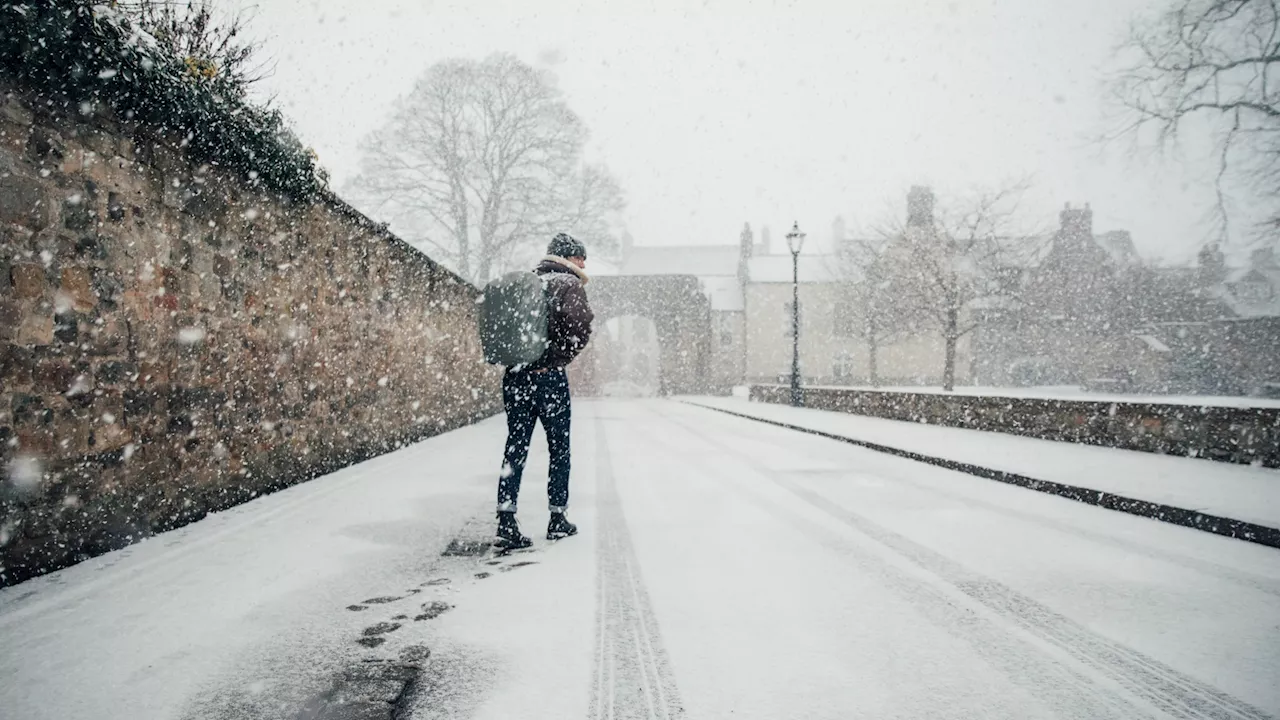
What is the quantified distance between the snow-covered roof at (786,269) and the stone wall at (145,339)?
43.7 m

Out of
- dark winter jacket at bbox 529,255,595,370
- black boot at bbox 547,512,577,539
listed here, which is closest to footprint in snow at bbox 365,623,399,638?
black boot at bbox 547,512,577,539

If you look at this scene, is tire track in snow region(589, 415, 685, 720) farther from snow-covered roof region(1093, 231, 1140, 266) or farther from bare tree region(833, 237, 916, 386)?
snow-covered roof region(1093, 231, 1140, 266)

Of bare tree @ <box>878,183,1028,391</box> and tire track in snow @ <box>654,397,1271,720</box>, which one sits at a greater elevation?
bare tree @ <box>878,183,1028,391</box>

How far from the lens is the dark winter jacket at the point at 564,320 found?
3799mm

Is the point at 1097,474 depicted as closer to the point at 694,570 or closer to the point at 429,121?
the point at 694,570

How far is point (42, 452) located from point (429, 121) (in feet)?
66.4

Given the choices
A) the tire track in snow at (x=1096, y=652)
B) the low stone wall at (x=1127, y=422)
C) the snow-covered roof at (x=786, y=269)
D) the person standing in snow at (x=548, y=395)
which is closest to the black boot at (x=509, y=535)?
the person standing in snow at (x=548, y=395)

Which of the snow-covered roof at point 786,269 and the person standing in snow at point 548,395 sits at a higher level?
the snow-covered roof at point 786,269

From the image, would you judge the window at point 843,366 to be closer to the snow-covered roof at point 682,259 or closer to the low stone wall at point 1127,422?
the snow-covered roof at point 682,259

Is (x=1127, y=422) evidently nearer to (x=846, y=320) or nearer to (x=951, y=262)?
(x=951, y=262)

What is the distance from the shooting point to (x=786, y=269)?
163 feet

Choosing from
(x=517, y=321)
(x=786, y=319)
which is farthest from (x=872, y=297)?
(x=517, y=321)

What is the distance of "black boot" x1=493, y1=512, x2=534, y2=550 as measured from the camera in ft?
12.4

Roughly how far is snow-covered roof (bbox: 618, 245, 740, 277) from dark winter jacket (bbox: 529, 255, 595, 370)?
209ft
